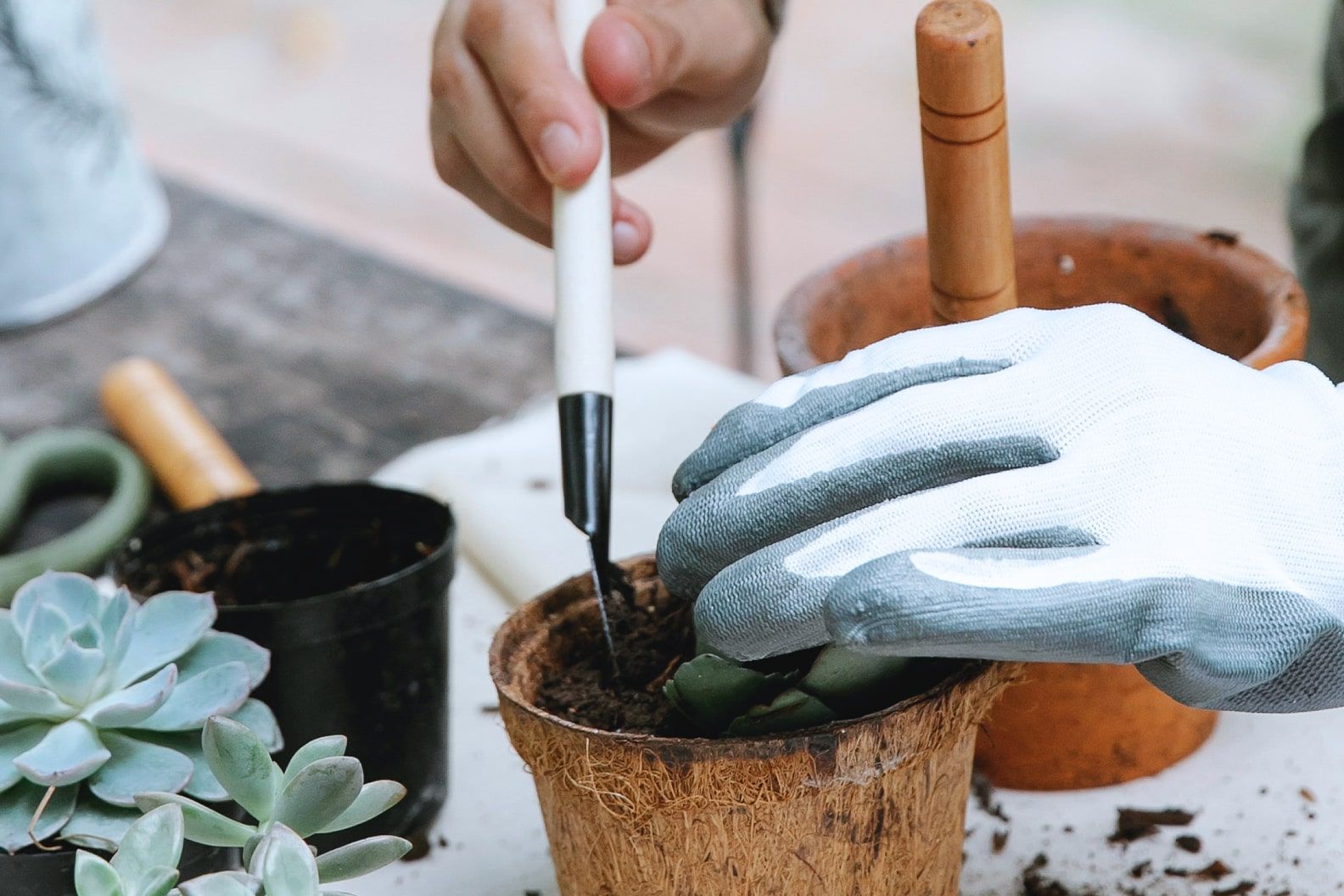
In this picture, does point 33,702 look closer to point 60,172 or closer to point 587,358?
point 587,358

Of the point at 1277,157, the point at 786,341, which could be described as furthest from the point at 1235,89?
the point at 786,341

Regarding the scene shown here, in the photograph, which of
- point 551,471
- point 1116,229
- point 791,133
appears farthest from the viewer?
point 791,133

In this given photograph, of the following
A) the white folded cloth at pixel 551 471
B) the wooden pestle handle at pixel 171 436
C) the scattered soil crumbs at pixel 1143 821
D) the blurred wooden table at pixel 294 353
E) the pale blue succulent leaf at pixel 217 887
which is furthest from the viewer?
the blurred wooden table at pixel 294 353

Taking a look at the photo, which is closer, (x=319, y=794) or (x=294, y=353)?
(x=319, y=794)

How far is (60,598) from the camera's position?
1.75 feet

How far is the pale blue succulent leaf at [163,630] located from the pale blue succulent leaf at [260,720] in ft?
0.11

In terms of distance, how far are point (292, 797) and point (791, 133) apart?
2457 millimetres

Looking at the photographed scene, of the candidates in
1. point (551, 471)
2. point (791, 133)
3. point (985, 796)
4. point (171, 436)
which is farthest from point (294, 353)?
point (791, 133)

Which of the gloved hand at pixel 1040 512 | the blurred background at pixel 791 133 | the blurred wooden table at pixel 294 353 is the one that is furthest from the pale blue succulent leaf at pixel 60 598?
the blurred background at pixel 791 133

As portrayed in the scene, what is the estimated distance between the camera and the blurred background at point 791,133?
91.7 inches

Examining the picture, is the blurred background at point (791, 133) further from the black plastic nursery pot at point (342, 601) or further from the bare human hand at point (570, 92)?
the black plastic nursery pot at point (342, 601)

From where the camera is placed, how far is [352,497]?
2.20 ft

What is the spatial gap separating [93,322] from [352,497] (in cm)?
76

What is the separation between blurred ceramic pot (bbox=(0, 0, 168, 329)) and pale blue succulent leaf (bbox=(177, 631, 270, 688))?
2.70ft
